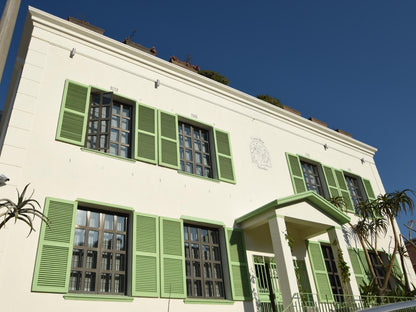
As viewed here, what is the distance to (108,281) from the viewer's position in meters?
6.73

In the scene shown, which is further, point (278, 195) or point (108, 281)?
point (278, 195)

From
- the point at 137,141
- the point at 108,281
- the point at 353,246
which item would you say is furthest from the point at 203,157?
the point at 353,246

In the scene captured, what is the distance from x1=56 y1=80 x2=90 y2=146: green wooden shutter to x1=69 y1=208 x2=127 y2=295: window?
4.89ft

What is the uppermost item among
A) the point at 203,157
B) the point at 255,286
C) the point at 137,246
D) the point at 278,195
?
the point at 203,157

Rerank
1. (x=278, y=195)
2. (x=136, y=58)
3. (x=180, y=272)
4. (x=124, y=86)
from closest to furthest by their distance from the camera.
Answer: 1. (x=180, y=272)
2. (x=124, y=86)
3. (x=136, y=58)
4. (x=278, y=195)

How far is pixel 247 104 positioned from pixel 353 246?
534 cm

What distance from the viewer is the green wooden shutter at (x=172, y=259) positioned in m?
7.07

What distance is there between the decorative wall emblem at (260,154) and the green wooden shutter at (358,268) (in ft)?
11.5

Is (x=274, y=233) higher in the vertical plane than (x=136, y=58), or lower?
lower

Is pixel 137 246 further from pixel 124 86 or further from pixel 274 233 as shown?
pixel 124 86

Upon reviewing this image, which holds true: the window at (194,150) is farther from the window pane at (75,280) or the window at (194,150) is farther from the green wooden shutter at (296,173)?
the window pane at (75,280)

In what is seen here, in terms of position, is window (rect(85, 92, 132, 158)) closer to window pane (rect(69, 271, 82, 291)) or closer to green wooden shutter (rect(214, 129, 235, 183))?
green wooden shutter (rect(214, 129, 235, 183))

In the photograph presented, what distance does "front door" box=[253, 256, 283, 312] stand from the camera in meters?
8.31

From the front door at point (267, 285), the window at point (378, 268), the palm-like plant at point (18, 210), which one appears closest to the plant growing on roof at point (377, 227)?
the window at point (378, 268)
